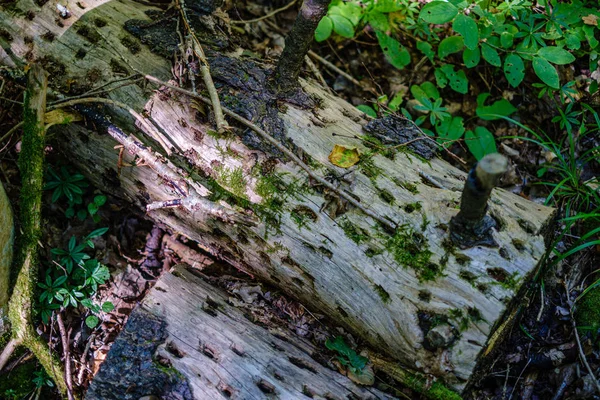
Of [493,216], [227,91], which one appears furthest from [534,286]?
[227,91]

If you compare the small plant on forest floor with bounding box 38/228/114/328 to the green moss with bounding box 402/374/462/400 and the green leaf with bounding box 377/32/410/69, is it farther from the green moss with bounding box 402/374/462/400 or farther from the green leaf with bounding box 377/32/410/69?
the green leaf with bounding box 377/32/410/69

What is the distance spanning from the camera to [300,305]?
9.01 feet

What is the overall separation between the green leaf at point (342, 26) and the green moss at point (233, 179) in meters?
1.67

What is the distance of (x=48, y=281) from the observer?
113 inches

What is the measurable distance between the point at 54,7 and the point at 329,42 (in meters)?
2.28

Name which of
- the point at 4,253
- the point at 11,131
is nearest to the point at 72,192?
the point at 11,131

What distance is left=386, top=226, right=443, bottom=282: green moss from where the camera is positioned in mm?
2236

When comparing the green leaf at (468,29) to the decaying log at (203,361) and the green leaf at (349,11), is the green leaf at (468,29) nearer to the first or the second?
the green leaf at (349,11)

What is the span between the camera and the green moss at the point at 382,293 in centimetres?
226

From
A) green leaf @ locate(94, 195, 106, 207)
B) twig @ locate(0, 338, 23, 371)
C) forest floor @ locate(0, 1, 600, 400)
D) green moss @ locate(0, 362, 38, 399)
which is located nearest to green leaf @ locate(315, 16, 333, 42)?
forest floor @ locate(0, 1, 600, 400)

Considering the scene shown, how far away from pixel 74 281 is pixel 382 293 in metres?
2.14

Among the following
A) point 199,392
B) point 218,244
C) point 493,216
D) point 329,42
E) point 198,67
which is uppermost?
point 329,42

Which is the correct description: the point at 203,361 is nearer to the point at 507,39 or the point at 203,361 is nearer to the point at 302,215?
the point at 302,215

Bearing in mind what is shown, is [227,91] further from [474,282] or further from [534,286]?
[534,286]
